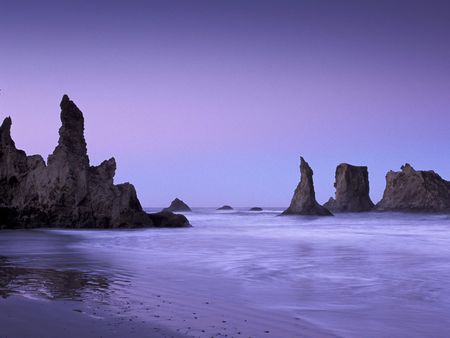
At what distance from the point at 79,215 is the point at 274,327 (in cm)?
3806

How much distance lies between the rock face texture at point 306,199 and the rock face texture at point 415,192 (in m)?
39.5

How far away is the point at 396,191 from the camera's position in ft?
457

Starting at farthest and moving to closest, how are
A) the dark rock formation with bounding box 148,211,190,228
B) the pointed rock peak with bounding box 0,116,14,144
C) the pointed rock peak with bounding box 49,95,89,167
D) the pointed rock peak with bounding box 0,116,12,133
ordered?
the dark rock formation with bounding box 148,211,190,228
the pointed rock peak with bounding box 49,95,89,167
the pointed rock peak with bounding box 0,116,12,133
the pointed rock peak with bounding box 0,116,14,144

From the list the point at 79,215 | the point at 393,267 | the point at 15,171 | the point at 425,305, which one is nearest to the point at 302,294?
the point at 425,305

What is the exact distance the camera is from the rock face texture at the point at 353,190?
138375mm

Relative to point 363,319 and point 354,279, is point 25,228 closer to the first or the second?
point 354,279

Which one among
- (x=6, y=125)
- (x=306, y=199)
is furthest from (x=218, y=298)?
(x=306, y=199)

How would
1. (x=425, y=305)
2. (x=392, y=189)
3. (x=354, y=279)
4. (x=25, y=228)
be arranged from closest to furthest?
(x=425, y=305) → (x=354, y=279) → (x=25, y=228) → (x=392, y=189)

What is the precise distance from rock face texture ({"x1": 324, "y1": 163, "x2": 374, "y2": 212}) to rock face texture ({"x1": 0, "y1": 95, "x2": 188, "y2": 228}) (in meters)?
103

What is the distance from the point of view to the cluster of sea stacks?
129m

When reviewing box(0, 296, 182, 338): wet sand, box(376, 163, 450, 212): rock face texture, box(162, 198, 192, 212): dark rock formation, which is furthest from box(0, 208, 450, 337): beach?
box(162, 198, 192, 212): dark rock formation

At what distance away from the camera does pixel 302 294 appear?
11.0m

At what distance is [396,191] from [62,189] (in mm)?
116525

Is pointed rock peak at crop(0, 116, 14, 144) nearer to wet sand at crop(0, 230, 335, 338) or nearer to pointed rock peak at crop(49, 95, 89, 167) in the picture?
pointed rock peak at crop(49, 95, 89, 167)
